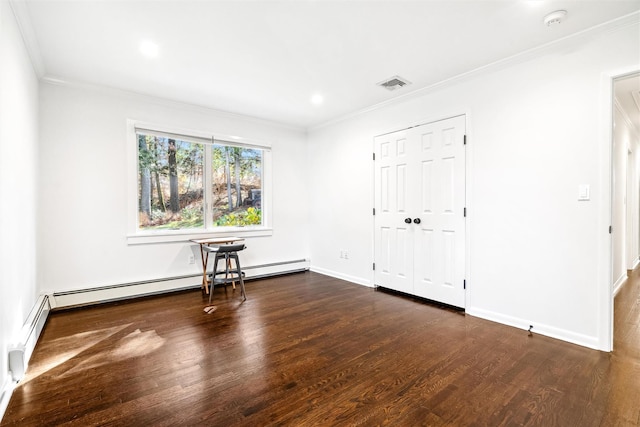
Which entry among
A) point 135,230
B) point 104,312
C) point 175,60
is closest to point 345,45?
point 175,60

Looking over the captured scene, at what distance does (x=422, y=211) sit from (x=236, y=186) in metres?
2.77

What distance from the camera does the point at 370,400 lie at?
1800 mm

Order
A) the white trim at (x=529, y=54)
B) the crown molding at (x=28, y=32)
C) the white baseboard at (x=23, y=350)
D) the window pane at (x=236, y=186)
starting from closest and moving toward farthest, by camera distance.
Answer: the white baseboard at (x=23, y=350), the crown molding at (x=28, y=32), the white trim at (x=529, y=54), the window pane at (x=236, y=186)

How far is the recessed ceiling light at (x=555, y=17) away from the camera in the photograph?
219cm

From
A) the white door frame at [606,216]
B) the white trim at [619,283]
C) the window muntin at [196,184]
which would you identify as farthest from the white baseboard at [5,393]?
the white trim at [619,283]

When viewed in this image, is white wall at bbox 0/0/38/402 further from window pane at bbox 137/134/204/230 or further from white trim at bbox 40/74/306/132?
window pane at bbox 137/134/204/230

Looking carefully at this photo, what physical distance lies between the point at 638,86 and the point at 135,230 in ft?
19.4

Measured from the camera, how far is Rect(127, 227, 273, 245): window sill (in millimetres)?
3844

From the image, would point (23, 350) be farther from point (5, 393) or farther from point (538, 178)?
point (538, 178)

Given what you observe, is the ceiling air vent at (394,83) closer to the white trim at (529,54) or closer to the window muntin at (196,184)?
the white trim at (529,54)

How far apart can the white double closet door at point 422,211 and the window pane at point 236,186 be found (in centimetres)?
196

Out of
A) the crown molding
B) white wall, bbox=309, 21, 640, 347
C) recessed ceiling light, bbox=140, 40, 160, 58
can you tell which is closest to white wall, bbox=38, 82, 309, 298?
the crown molding

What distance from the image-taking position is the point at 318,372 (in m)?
2.11

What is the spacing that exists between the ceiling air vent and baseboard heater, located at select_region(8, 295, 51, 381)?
3777 millimetres
